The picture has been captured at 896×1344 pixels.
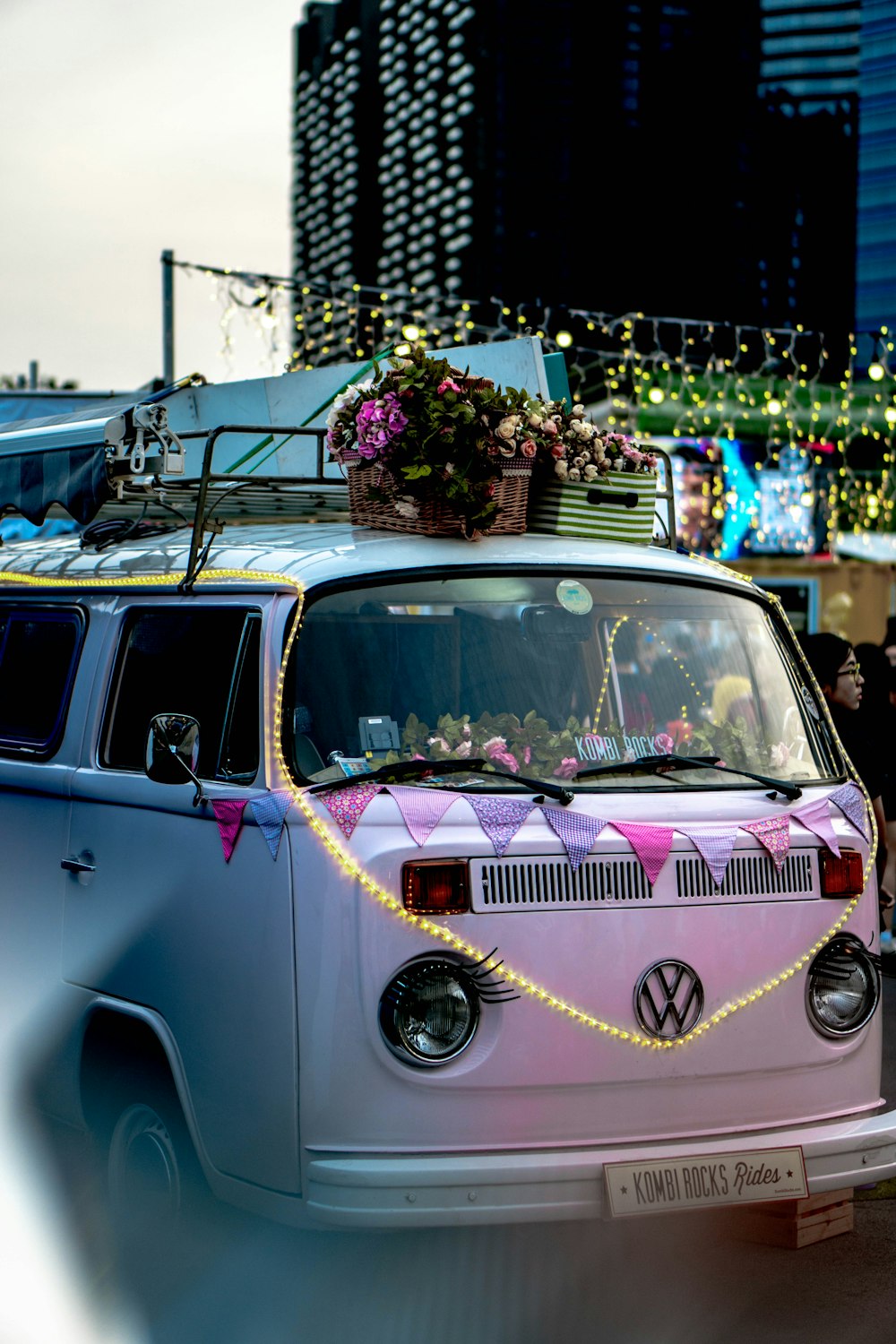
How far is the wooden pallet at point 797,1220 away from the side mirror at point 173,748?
2.20 m

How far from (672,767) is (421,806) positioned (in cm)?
85

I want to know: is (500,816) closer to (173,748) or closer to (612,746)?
(612,746)

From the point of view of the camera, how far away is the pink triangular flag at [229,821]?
14.3 feet

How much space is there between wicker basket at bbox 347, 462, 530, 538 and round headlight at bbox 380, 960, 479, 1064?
1.45 metres

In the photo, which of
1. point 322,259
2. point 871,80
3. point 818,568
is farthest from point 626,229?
point 818,568

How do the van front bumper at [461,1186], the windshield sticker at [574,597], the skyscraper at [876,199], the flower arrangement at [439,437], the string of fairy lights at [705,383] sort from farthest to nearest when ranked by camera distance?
the skyscraper at [876,199]
the string of fairy lights at [705,383]
the flower arrangement at [439,437]
the windshield sticker at [574,597]
the van front bumper at [461,1186]

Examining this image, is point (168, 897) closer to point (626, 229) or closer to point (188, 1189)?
point (188, 1189)

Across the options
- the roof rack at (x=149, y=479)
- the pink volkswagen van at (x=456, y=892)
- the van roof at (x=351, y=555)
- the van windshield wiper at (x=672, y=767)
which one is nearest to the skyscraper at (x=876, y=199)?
the roof rack at (x=149, y=479)

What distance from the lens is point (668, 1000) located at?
4.33m

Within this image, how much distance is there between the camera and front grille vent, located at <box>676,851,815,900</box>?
4367 millimetres

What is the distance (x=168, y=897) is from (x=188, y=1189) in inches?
32.1

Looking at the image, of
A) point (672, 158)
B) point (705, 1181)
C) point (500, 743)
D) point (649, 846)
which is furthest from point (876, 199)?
point (705, 1181)

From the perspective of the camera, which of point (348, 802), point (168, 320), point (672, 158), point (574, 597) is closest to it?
point (348, 802)

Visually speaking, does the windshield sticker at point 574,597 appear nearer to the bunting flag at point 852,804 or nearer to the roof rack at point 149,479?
the bunting flag at point 852,804
